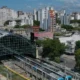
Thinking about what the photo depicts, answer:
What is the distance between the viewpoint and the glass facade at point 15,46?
19.0 m

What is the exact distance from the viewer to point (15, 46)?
1945 centimetres

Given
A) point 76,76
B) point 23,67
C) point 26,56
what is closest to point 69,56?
point 26,56

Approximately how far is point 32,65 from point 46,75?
2.27 metres

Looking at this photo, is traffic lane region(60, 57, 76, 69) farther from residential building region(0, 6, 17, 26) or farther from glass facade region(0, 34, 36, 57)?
residential building region(0, 6, 17, 26)

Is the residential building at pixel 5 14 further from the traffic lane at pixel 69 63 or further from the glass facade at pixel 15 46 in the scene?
the traffic lane at pixel 69 63

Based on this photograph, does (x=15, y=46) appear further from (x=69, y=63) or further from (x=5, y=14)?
(x=5, y=14)

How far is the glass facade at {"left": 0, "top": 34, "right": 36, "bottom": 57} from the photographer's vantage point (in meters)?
19.0

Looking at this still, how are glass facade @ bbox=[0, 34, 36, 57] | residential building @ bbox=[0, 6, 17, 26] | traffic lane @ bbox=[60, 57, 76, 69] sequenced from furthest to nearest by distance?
residential building @ bbox=[0, 6, 17, 26] < glass facade @ bbox=[0, 34, 36, 57] < traffic lane @ bbox=[60, 57, 76, 69]

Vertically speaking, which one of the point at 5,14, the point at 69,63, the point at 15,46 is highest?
the point at 5,14

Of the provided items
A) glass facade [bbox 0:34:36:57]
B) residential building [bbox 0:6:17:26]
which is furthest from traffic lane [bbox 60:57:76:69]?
residential building [bbox 0:6:17:26]

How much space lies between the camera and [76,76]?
45.9 ft

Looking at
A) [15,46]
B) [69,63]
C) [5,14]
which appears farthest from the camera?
[5,14]

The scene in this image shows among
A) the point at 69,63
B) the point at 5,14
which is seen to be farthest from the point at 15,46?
the point at 5,14

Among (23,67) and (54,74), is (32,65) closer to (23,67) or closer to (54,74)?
(23,67)
